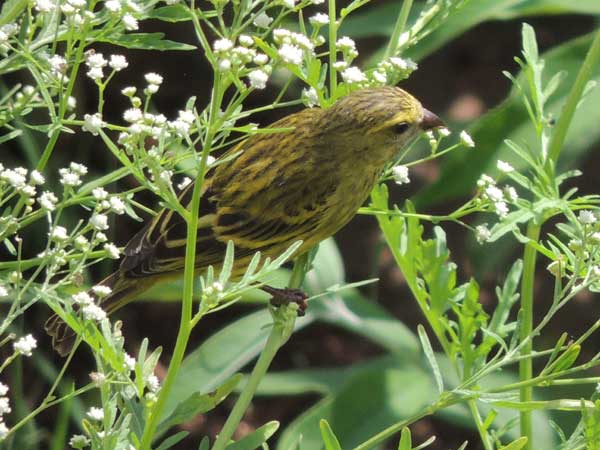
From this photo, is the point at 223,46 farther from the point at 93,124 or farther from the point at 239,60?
the point at 93,124

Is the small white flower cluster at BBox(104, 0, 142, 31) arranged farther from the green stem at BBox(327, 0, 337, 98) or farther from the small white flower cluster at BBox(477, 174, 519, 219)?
the small white flower cluster at BBox(477, 174, 519, 219)

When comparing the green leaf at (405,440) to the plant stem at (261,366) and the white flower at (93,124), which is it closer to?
the plant stem at (261,366)

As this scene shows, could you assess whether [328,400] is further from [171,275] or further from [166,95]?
[166,95]

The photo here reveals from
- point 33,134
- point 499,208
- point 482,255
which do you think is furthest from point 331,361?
point 499,208

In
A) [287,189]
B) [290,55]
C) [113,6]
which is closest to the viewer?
[290,55]

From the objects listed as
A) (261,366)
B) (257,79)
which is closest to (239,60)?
(257,79)
